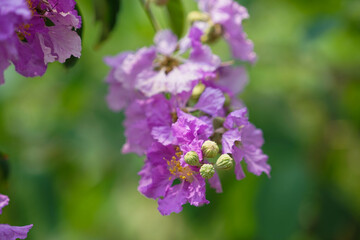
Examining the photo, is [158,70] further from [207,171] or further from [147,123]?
[207,171]

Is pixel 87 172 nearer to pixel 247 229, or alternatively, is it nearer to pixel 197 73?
→ pixel 247 229

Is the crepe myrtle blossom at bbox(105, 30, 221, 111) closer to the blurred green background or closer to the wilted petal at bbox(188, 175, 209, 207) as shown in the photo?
the wilted petal at bbox(188, 175, 209, 207)

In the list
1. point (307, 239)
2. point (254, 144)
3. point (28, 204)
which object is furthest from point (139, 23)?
point (254, 144)

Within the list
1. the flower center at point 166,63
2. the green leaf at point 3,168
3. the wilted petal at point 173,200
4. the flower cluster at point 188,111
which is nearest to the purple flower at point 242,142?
the flower cluster at point 188,111

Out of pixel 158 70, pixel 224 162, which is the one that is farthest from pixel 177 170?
pixel 158 70

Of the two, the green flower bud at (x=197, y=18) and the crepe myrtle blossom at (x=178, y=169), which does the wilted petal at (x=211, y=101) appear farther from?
the green flower bud at (x=197, y=18)

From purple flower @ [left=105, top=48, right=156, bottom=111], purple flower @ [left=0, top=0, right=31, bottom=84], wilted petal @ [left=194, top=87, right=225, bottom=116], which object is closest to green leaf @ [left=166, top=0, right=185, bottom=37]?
purple flower @ [left=105, top=48, right=156, bottom=111]
